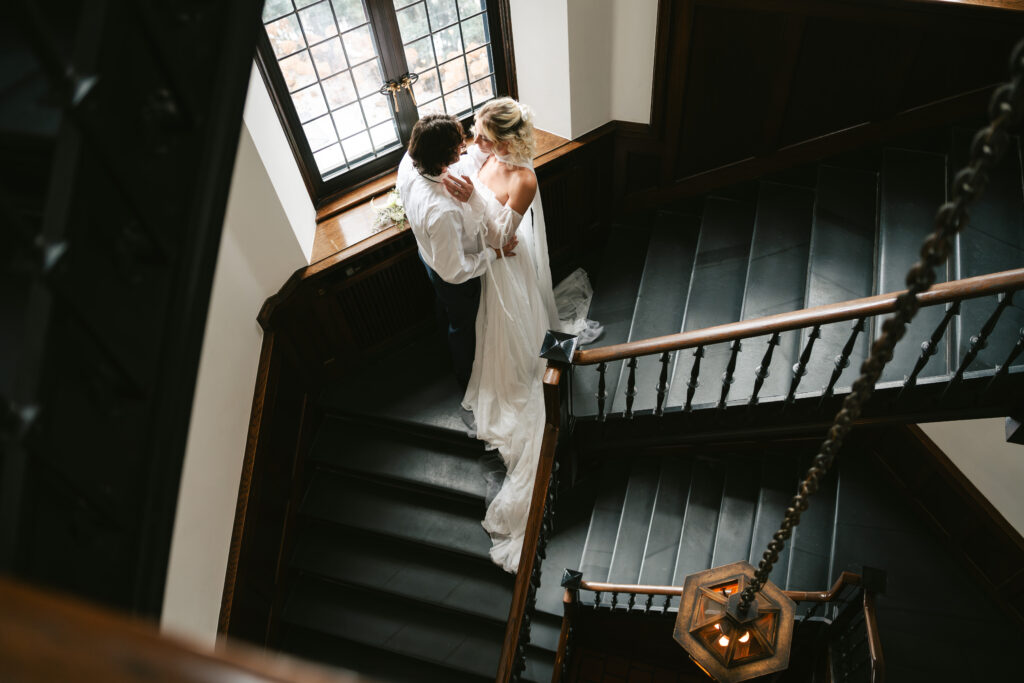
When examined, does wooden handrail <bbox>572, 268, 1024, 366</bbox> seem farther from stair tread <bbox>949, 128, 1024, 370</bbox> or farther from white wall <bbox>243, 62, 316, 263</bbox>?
white wall <bbox>243, 62, 316, 263</bbox>

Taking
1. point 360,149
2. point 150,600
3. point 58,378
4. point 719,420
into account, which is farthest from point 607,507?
point 58,378

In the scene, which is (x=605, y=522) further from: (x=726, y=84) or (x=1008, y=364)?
(x=726, y=84)

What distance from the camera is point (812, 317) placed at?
116 inches

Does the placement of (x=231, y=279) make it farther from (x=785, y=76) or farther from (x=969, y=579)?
(x=969, y=579)

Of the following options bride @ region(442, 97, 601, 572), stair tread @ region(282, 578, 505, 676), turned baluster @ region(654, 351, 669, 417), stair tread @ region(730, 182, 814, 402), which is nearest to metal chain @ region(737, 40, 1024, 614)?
turned baluster @ region(654, 351, 669, 417)

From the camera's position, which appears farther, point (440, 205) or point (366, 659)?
point (366, 659)

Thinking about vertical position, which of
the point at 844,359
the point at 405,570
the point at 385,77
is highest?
the point at 385,77

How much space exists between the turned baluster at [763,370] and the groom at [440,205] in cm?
141

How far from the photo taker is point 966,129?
4.14m

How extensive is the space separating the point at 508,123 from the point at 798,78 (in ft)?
6.73

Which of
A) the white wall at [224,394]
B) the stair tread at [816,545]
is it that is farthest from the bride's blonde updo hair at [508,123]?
the stair tread at [816,545]

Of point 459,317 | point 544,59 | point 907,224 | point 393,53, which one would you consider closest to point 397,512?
point 459,317

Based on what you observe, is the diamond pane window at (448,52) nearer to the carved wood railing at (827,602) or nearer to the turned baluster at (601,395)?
the turned baluster at (601,395)

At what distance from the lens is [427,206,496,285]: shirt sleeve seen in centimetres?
336
